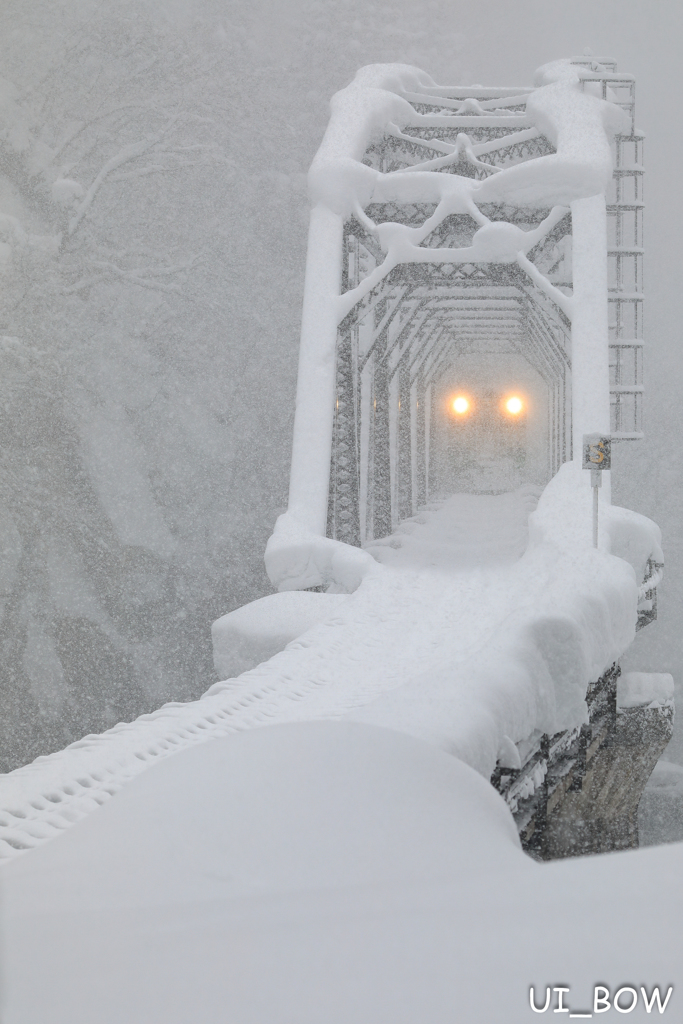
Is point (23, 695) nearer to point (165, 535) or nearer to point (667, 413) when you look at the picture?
point (165, 535)

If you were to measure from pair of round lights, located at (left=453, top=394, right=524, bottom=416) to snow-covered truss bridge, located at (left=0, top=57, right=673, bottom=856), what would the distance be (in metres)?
8.85

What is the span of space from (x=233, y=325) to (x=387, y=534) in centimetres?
2409

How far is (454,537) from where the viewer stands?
13469mm

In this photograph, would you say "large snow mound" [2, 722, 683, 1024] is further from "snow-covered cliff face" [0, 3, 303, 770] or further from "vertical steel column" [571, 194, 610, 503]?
"snow-covered cliff face" [0, 3, 303, 770]

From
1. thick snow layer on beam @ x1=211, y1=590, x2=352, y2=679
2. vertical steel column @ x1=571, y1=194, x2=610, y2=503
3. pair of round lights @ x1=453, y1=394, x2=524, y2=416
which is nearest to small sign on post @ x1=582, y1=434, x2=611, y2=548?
vertical steel column @ x1=571, y1=194, x2=610, y2=503

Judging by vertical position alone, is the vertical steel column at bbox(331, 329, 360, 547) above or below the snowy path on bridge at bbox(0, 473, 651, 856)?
above

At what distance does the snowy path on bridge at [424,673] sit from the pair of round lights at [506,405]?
822 inches

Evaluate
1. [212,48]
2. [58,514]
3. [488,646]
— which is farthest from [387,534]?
[212,48]

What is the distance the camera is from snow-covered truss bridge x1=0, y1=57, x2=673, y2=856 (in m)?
4.13

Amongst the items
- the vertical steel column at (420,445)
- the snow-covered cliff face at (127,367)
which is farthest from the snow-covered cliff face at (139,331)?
the vertical steel column at (420,445)

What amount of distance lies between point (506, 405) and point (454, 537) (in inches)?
658

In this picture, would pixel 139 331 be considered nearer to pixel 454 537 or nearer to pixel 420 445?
pixel 420 445

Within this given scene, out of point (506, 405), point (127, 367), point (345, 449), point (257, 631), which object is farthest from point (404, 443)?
point (127, 367)

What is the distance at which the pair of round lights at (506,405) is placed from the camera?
29219mm
